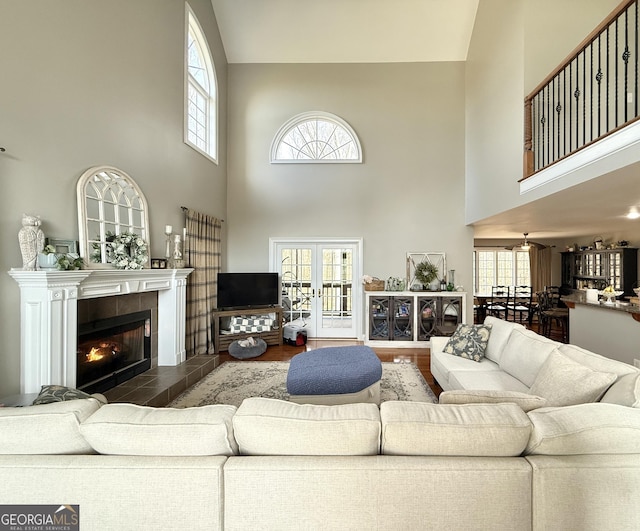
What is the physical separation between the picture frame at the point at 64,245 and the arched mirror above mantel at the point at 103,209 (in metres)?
0.08

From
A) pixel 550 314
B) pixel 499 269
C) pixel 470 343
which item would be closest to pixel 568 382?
pixel 470 343

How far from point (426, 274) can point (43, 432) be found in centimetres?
544

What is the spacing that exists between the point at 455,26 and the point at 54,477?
7371 millimetres

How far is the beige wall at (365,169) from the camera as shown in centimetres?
582

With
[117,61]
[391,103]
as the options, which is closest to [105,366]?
[117,61]

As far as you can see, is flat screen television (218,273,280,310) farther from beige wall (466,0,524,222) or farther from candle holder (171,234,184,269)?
beige wall (466,0,524,222)

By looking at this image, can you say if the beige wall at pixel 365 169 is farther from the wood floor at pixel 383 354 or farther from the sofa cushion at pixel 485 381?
the sofa cushion at pixel 485 381

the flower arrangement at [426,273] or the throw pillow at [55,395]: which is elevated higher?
the flower arrangement at [426,273]

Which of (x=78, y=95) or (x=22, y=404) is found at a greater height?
(x=78, y=95)

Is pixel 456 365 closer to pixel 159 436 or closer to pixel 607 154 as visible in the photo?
pixel 607 154

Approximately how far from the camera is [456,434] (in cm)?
123

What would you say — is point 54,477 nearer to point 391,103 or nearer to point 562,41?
point 562,41

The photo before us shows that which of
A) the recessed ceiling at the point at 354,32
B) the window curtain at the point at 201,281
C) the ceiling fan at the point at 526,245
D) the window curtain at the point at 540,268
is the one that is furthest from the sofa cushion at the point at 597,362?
the window curtain at the point at 540,268

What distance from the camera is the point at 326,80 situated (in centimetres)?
586
